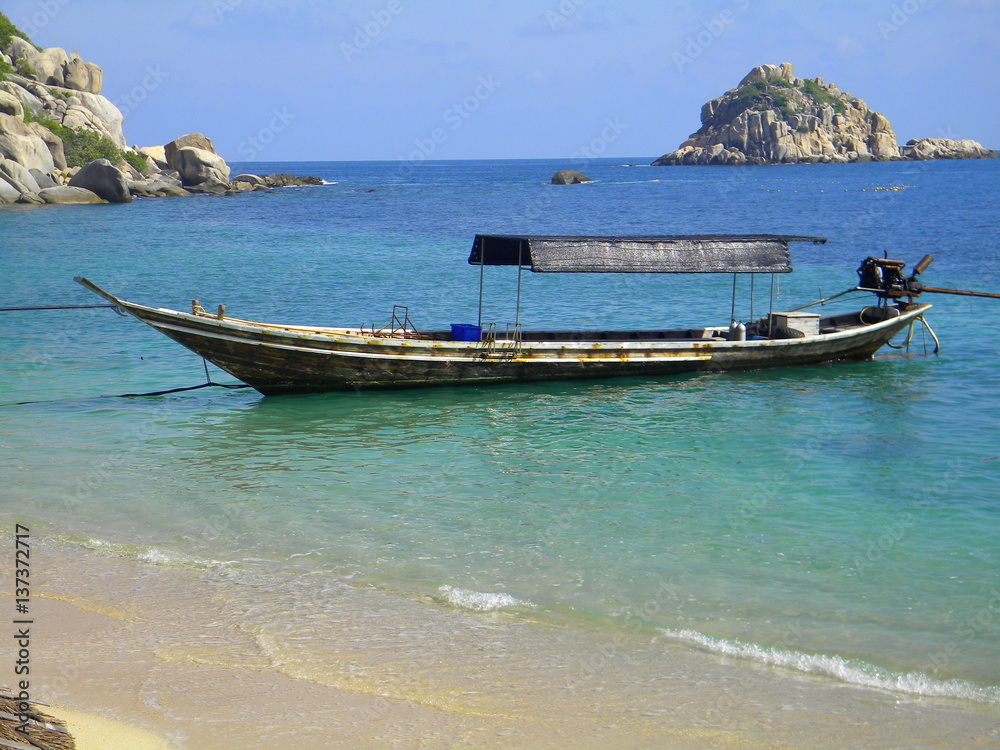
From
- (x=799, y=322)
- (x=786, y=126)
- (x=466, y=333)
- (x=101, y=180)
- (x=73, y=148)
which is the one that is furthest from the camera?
(x=786, y=126)

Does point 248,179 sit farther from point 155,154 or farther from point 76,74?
point 76,74

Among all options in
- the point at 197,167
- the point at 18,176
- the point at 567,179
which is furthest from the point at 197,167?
the point at 567,179

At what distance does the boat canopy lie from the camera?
1678cm

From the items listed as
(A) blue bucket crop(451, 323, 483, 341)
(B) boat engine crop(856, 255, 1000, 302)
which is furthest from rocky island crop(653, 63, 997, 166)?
(A) blue bucket crop(451, 323, 483, 341)

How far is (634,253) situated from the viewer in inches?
682

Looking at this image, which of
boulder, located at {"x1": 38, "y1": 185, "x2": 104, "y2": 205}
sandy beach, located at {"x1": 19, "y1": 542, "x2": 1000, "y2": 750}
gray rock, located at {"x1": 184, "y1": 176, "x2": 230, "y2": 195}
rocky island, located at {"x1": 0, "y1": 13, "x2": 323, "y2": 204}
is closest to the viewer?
sandy beach, located at {"x1": 19, "y1": 542, "x2": 1000, "y2": 750}

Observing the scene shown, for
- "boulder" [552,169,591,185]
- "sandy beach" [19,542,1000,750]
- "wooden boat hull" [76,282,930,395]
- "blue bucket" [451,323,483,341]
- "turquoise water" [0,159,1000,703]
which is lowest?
"sandy beach" [19,542,1000,750]

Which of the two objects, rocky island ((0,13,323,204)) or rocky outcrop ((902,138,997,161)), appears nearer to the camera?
rocky island ((0,13,323,204))

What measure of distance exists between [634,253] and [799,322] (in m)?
3.83

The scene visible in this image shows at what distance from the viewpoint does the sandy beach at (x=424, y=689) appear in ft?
20.5

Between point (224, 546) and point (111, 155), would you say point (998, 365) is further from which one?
point (111, 155)

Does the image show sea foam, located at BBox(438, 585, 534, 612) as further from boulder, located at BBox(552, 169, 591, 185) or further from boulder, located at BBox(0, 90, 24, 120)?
boulder, located at BBox(552, 169, 591, 185)

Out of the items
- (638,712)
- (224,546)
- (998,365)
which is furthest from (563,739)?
(998,365)

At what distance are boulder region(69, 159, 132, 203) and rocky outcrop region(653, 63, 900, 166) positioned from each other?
121938 mm
